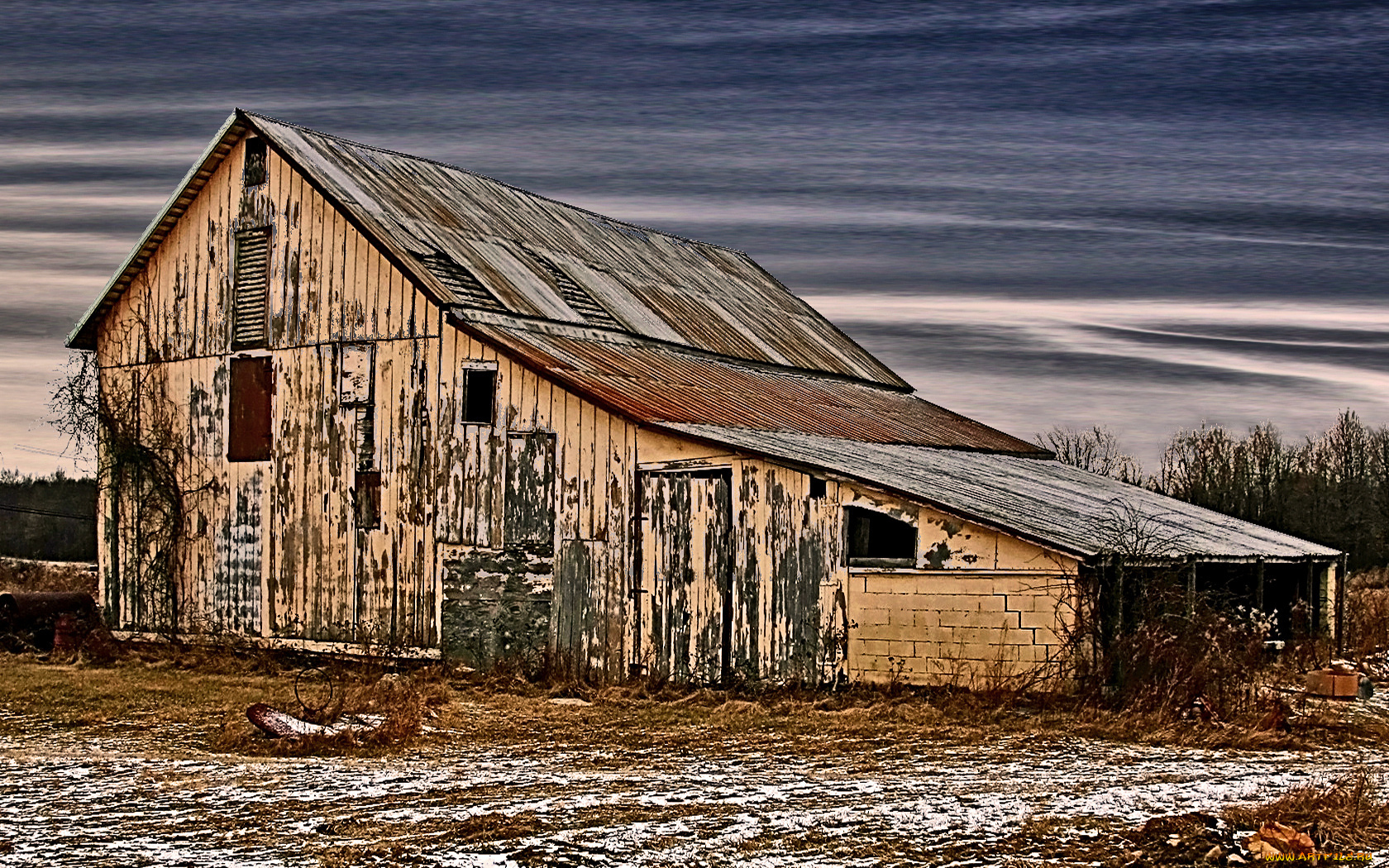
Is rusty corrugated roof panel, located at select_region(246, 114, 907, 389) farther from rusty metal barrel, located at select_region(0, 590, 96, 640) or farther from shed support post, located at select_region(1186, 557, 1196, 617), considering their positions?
shed support post, located at select_region(1186, 557, 1196, 617)

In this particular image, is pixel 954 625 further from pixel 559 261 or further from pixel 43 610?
pixel 43 610

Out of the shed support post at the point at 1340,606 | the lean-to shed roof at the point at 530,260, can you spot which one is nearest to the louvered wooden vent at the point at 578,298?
the lean-to shed roof at the point at 530,260

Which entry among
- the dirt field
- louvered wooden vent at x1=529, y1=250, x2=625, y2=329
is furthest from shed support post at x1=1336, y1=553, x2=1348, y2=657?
louvered wooden vent at x1=529, y1=250, x2=625, y2=329

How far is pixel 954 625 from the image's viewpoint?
56.5 ft

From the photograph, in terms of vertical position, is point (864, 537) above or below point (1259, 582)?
above

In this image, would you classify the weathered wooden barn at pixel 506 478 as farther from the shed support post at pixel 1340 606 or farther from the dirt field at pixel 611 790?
the dirt field at pixel 611 790

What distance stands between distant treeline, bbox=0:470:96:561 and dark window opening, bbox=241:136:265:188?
1313 inches

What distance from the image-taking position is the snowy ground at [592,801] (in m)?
9.90

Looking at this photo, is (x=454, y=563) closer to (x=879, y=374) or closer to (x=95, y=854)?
(x=95, y=854)

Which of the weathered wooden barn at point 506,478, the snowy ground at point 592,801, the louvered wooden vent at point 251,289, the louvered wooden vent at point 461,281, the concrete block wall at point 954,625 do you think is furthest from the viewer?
the louvered wooden vent at point 251,289

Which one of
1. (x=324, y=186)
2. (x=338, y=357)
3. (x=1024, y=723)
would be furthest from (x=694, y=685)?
(x=324, y=186)

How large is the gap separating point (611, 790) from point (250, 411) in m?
12.5

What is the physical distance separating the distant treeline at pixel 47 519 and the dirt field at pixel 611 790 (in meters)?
41.2

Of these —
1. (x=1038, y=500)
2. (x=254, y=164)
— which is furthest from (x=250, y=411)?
(x=1038, y=500)
